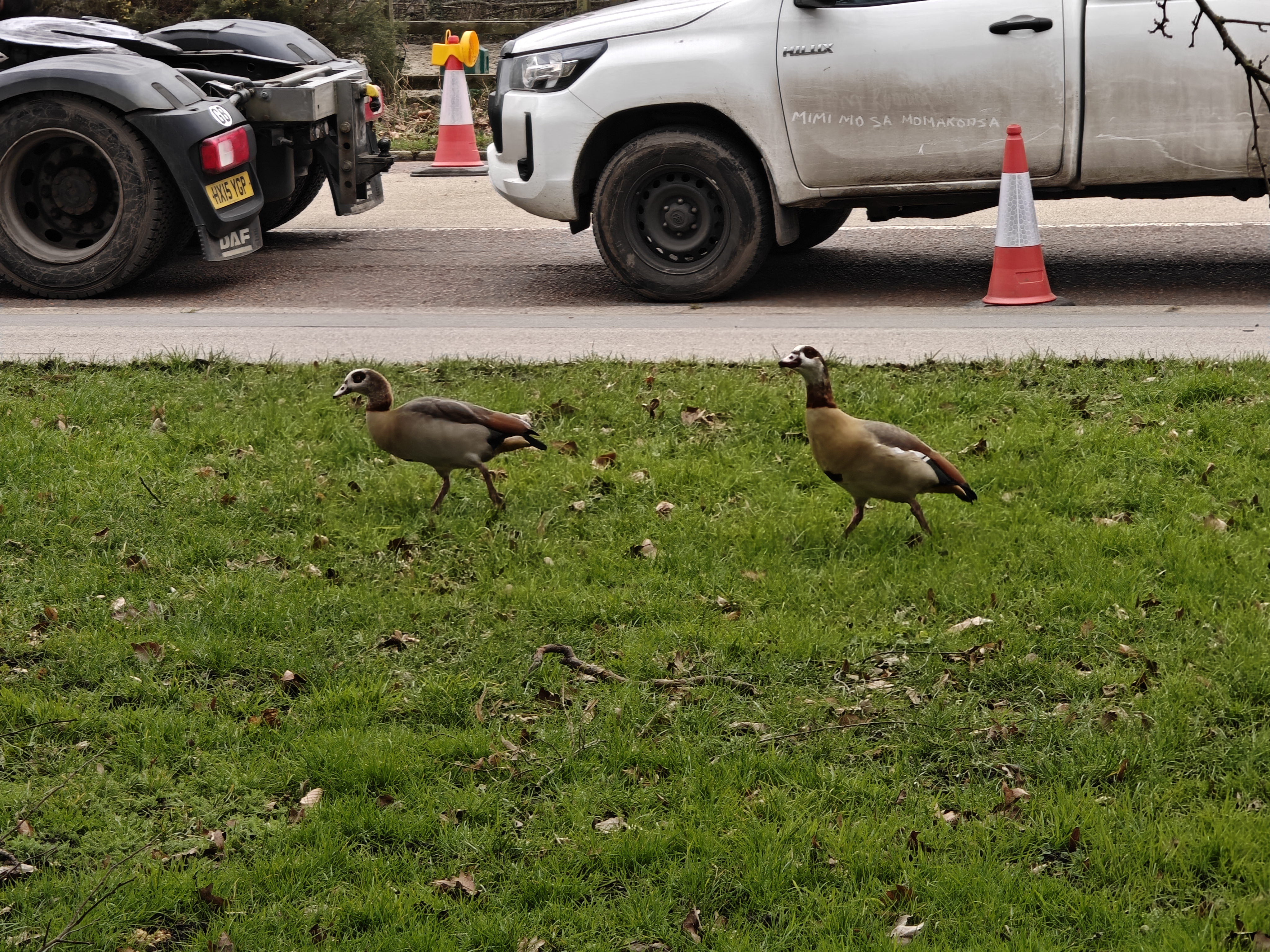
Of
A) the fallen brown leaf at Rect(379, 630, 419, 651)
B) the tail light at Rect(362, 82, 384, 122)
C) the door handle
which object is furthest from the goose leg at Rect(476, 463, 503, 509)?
the tail light at Rect(362, 82, 384, 122)

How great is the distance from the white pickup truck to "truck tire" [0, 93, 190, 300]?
88.2 inches

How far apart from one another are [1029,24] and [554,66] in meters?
2.78

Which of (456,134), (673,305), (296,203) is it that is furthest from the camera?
(456,134)

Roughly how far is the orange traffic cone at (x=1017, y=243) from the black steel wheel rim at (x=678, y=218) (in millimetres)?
1590

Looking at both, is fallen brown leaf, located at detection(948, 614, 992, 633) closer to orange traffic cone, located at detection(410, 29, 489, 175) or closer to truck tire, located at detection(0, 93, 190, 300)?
truck tire, located at detection(0, 93, 190, 300)

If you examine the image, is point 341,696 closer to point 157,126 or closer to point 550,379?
point 550,379

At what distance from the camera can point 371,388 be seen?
5.77 meters

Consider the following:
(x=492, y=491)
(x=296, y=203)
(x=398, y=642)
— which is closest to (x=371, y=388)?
(x=492, y=491)

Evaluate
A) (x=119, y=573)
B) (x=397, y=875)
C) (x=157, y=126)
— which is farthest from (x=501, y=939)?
(x=157, y=126)

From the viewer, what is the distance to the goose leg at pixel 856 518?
210 inches

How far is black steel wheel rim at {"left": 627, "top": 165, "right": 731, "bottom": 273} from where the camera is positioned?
8.89m

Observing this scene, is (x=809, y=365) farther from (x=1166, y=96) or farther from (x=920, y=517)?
(x=1166, y=96)

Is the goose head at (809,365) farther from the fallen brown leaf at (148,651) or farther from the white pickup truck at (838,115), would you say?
the white pickup truck at (838,115)

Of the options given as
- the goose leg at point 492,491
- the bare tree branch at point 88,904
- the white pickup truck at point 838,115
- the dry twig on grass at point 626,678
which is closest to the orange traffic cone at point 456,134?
the white pickup truck at point 838,115
